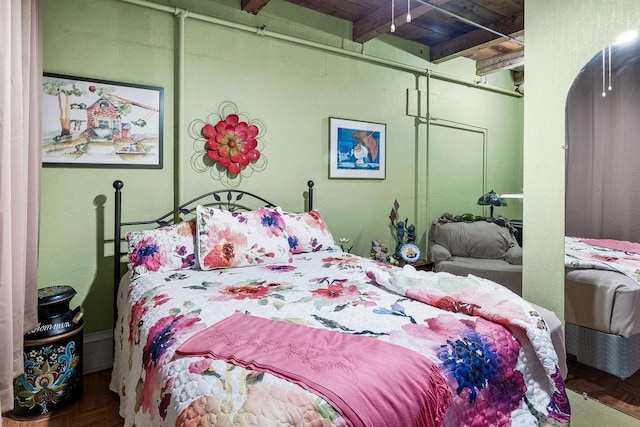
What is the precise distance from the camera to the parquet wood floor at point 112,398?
4.95 ft

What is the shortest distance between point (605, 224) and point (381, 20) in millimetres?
2313

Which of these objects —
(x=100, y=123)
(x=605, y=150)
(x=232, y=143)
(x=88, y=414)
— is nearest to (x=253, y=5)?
A: (x=232, y=143)

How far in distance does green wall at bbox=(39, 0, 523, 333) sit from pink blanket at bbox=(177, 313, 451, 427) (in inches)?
62.8

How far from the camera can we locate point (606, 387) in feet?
5.19

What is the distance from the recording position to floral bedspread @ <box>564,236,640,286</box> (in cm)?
148

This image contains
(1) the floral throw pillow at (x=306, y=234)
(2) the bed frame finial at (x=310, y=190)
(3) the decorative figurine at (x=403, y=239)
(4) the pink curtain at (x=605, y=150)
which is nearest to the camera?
(4) the pink curtain at (x=605, y=150)

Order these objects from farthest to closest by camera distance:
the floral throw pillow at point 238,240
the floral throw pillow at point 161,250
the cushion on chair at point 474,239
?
the cushion on chair at point 474,239, the floral throw pillow at point 238,240, the floral throw pillow at point 161,250

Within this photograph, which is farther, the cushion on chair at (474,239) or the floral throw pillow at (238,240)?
the cushion on chair at (474,239)

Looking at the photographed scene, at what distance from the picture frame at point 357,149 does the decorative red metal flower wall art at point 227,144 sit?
72cm

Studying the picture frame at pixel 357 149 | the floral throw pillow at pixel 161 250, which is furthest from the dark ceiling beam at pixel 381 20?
the floral throw pillow at pixel 161 250

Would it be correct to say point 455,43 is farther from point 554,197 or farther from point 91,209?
point 91,209

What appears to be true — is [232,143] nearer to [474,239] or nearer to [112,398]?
[112,398]

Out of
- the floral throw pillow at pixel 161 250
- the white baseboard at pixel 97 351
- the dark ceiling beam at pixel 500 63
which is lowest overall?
the white baseboard at pixel 97 351

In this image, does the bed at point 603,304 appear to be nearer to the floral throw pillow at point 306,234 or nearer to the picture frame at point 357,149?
the floral throw pillow at point 306,234
